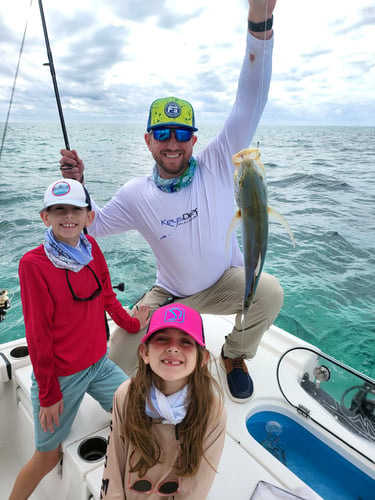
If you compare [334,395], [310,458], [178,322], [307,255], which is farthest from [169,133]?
[307,255]

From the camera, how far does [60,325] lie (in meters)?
1.83

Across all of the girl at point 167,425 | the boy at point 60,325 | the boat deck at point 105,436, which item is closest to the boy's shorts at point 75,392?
the boy at point 60,325

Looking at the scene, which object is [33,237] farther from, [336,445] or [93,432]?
[336,445]

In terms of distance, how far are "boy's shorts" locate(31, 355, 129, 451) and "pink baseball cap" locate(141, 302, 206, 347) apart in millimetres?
719

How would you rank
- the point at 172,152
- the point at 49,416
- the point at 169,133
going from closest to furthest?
the point at 49,416 < the point at 169,133 < the point at 172,152

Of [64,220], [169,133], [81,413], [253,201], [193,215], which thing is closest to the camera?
[253,201]

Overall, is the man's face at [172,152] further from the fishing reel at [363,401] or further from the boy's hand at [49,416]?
the fishing reel at [363,401]

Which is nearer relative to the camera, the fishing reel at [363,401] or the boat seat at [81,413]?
the boat seat at [81,413]

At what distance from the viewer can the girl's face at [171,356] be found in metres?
1.39

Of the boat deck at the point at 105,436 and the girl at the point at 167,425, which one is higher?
the girl at the point at 167,425

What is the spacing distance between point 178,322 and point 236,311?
4.58 ft

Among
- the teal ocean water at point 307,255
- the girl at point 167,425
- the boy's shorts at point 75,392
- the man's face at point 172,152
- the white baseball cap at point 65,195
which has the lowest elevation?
the teal ocean water at point 307,255

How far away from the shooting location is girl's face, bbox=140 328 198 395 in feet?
4.58

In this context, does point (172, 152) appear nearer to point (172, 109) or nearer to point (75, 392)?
point (172, 109)
